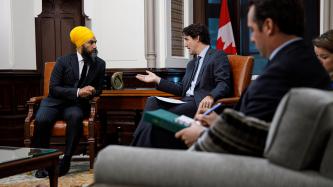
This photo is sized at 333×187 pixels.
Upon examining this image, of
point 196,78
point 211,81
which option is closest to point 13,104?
point 196,78

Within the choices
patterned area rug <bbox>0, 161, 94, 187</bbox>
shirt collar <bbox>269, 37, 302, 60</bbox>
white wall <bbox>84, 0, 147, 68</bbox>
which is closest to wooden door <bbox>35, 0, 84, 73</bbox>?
white wall <bbox>84, 0, 147, 68</bbox>

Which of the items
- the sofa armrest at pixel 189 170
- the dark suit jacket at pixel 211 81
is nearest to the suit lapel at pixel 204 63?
the dark suit jacket at pixel 211 81

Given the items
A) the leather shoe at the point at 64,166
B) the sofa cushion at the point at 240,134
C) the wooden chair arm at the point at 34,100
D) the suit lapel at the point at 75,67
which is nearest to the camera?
the sofa cushion at the point at 240,134

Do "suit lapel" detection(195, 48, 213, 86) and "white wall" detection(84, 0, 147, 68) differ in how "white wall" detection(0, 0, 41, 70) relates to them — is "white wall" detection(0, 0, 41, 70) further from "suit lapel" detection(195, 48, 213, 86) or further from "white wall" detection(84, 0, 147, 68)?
"suit lapel" detection(195, 48, 213, 86)

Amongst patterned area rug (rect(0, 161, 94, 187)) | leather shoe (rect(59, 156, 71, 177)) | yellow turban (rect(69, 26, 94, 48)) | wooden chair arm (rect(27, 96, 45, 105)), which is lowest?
patterned area rug (rect(0, 161, 94, 187))

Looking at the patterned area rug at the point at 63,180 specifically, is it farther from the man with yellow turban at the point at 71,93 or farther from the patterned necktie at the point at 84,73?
the patterned necktie at the point at 84,73

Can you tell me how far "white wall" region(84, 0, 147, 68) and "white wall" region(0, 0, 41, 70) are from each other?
0.66 m

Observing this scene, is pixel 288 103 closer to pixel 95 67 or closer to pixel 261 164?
pixel 261 164

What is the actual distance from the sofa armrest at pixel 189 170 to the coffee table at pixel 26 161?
111 centimetres

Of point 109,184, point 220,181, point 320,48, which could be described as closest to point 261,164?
point 220,181

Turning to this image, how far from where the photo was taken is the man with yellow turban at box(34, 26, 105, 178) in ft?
11.2

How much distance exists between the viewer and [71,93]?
3.55 meters

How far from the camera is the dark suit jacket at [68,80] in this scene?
3.57m

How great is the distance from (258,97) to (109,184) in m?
0.53
